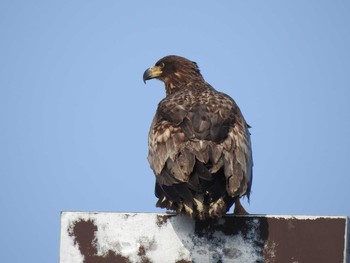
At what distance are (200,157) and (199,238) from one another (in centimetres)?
77

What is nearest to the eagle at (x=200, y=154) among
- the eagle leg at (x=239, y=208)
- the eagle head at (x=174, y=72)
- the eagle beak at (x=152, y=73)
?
the eagle leg at (x=239, y=208)

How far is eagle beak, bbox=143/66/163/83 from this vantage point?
35.0 feet

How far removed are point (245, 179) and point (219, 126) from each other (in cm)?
72

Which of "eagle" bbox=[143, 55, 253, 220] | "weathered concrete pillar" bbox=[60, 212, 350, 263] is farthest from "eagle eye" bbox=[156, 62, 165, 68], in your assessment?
"weathered concrete pillar" bbox=[60, 212, 350, 263]

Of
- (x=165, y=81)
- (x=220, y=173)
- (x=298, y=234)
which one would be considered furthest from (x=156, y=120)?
(x=165, y=81)

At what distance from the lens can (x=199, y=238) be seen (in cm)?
588

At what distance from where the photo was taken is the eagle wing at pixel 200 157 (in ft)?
20.3

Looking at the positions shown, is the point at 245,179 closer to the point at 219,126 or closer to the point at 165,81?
the point at 219,126

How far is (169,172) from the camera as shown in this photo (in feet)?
20.8

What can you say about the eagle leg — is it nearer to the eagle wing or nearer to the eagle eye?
the eagle wing

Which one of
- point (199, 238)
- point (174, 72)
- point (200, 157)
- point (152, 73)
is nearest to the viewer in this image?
point (199, 238)

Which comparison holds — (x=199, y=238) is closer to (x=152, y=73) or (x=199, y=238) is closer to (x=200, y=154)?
(x=200, y=154)

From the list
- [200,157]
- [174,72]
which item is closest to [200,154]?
[200,157]

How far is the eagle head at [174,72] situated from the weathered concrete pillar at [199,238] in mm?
4350
